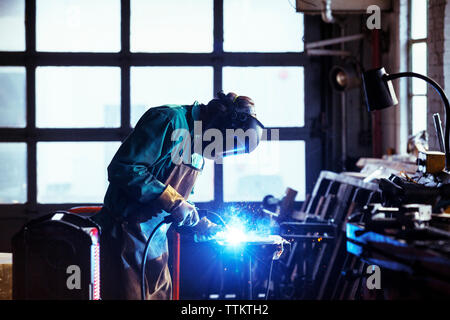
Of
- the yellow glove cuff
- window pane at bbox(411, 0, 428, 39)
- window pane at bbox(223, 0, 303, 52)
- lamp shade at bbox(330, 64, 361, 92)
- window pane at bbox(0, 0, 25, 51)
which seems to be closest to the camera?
the yellow glove cuff

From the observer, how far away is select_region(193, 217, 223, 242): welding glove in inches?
117

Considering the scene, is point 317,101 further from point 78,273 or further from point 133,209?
point 78,273

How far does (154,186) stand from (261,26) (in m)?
3.46

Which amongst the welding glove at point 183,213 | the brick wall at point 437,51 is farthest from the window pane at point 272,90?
the welding glove at point 183,213

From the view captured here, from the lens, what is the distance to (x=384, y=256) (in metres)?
2.28

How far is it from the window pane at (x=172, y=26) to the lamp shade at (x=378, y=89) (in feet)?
10.2

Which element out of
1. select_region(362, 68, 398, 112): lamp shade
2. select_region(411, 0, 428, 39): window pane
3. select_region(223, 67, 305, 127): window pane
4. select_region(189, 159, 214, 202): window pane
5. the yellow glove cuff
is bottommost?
select_region(189, 159, 214, 202): window pane

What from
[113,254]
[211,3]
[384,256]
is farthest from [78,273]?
[211,3]

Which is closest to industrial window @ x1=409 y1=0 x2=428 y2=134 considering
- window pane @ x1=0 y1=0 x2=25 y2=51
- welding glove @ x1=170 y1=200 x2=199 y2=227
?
welding glove @ x1=170 y1=200 x2=199 y2=227

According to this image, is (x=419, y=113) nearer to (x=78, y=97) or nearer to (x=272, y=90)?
(x=272, y=90)

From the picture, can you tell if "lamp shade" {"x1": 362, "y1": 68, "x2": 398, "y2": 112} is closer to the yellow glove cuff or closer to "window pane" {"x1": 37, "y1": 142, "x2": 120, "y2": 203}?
the yellow glove cuff

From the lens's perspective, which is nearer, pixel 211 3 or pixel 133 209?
pixel 133 209

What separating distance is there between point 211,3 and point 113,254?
137 inches

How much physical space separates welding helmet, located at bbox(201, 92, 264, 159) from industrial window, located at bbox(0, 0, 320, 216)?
2.76 m
